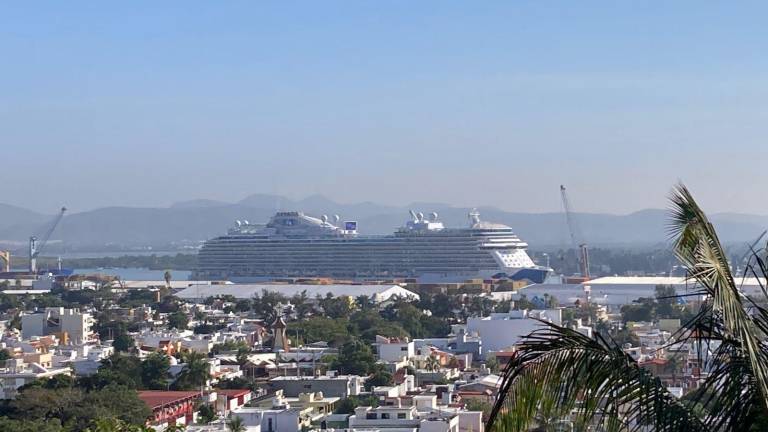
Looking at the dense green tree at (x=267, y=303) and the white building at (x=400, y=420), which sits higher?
the dense green tree at (x=267, y=303)

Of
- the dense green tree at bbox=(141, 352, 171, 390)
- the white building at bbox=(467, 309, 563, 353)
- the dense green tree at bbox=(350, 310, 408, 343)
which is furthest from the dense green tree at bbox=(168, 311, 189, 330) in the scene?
the dense green tree at bbox=(141, 352, 171, 390)

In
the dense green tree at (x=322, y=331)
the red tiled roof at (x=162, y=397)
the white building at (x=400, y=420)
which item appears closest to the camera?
the white building at (x=400, y=420)

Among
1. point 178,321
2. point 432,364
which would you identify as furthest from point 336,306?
point 432,364

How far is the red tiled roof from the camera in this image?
90.5 feet

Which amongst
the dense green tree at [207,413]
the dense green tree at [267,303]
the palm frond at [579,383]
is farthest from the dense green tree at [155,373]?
the palm frond at [579,383]

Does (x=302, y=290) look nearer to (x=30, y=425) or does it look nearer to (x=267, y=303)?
(x=267, y=303)

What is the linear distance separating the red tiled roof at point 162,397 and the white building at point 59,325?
20285 mm

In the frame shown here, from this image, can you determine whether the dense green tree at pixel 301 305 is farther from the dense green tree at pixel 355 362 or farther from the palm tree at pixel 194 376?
the palm tree at pixel 194 376

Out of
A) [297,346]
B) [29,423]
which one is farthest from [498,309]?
[29,423]

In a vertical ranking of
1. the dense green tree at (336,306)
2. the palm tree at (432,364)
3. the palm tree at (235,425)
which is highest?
the dense green tree at (336,306)

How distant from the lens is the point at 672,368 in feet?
101

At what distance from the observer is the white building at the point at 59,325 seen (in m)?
51.0

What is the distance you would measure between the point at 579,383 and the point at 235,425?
19181mm

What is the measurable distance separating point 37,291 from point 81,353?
44.2m
